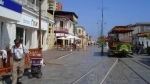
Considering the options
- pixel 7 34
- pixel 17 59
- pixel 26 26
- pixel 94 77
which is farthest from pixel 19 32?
pixel 17 59

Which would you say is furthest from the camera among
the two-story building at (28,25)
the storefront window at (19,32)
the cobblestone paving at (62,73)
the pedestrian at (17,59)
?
the storefront window at (19,32)

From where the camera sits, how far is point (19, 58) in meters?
10.5

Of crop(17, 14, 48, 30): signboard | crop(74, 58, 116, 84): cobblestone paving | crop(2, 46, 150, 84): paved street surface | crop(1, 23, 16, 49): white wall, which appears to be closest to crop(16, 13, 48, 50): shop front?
crop(17, 14, 48, 30): signboard

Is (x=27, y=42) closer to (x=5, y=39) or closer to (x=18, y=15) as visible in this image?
(x=5, y=39)

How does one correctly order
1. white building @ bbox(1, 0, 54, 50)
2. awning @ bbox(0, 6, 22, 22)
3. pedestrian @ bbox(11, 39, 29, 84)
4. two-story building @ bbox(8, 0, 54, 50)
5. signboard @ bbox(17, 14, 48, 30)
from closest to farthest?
pedestrian @ bbox(11, 39, 29, 84) → awning @ bbox(0, 6, 22, 22) → white building @ bbox(1, 0, 54, 50) → signboard @ bbox(17, 14, 48, 30) → two-story building @ bbox(8, 0, 54, 50)

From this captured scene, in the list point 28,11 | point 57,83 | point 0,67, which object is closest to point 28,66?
point 0,67

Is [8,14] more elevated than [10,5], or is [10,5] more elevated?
[10,5]

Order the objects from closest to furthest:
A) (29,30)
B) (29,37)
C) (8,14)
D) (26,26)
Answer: (8,14) → (26,26) → (29,30) → (29,37)

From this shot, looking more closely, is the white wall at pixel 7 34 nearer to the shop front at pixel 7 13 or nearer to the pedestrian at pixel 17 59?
the shop front at pixel 7 13

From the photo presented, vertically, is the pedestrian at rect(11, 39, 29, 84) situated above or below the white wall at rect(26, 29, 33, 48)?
below

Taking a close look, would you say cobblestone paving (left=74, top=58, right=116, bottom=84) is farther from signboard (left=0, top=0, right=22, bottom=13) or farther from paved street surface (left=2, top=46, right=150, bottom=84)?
signboard (left=0, top=0, right=22, bottom=13)

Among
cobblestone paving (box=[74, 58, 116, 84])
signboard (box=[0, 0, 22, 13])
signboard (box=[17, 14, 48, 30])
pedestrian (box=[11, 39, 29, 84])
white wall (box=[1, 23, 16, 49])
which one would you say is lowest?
cobblestone paving (box=[74, 58, 116, 84])

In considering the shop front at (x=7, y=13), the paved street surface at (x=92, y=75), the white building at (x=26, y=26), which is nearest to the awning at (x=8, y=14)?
the shop front at (x=7, y=13)

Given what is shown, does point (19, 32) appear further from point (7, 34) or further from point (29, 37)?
point (7, 34)
